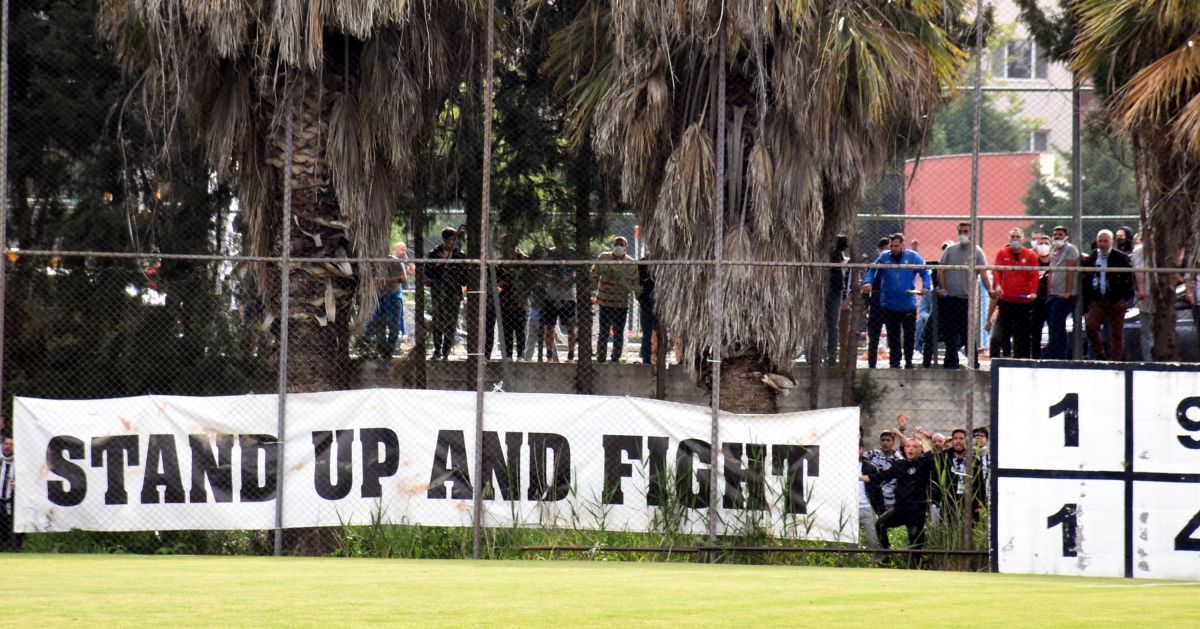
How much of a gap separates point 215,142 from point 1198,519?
8750 mm

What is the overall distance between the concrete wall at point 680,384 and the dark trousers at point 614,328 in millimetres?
180

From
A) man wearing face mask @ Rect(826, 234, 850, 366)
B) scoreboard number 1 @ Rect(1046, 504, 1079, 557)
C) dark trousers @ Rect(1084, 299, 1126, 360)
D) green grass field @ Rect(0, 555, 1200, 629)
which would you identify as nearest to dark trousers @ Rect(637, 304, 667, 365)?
man wearing face mask @ Rect(826, 234, 850, 366)

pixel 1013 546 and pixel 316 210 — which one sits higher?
pixel 316 210

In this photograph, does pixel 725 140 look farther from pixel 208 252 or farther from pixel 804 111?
pixel 208 252

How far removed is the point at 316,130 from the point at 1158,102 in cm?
713

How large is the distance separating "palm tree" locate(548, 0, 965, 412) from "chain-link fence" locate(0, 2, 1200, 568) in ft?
0.16

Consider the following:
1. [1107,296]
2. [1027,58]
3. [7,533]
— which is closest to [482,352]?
[7,533]

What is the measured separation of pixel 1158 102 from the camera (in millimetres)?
12375

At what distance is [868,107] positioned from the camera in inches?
504

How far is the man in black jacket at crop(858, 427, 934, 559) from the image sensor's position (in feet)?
41.6

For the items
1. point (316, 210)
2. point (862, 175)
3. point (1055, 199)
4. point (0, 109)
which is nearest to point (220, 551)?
point (316, 210)

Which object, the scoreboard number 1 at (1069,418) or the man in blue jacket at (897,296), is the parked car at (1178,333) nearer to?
the man in blue jacket at (897,296)

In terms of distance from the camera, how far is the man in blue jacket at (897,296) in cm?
1565

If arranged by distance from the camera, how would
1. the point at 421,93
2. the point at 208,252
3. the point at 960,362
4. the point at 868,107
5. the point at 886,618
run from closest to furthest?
the point at 886,618
the point at 868,107
the point at 421,93
the point at 208,252
the point at 960,362
